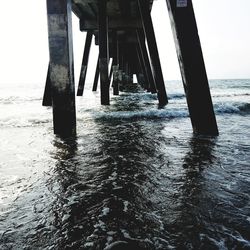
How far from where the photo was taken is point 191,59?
3.00 meters

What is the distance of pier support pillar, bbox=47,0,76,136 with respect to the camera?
3.12 meters

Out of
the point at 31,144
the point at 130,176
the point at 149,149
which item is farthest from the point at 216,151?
the point at 31,144

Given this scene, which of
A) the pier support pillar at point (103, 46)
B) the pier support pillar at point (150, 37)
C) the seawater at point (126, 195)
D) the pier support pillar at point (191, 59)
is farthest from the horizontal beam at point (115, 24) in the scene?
the seawater at point (126, 195)

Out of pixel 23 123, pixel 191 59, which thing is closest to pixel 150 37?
pixel 23 123

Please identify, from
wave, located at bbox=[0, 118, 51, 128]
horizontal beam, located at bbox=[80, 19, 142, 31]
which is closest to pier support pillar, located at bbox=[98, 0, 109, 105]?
wave, located at bbox=[0, 118, 51, 128]

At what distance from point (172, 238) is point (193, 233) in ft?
0.32

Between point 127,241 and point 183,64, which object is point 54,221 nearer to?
point 127,241

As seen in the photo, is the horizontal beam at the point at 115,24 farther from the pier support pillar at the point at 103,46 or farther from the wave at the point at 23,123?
the wave at the point at 23,123

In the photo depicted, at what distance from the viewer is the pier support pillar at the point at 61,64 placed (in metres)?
3.12

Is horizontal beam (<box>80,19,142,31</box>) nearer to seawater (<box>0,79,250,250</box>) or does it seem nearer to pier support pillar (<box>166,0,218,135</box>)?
pier support pillar (<box>166,0,218,135</box>)

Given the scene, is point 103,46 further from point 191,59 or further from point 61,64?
point 191,59

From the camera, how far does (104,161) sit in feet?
7.17

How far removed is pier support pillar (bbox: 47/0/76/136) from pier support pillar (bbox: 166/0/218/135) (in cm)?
122

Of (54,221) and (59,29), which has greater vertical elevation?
(59,29)
